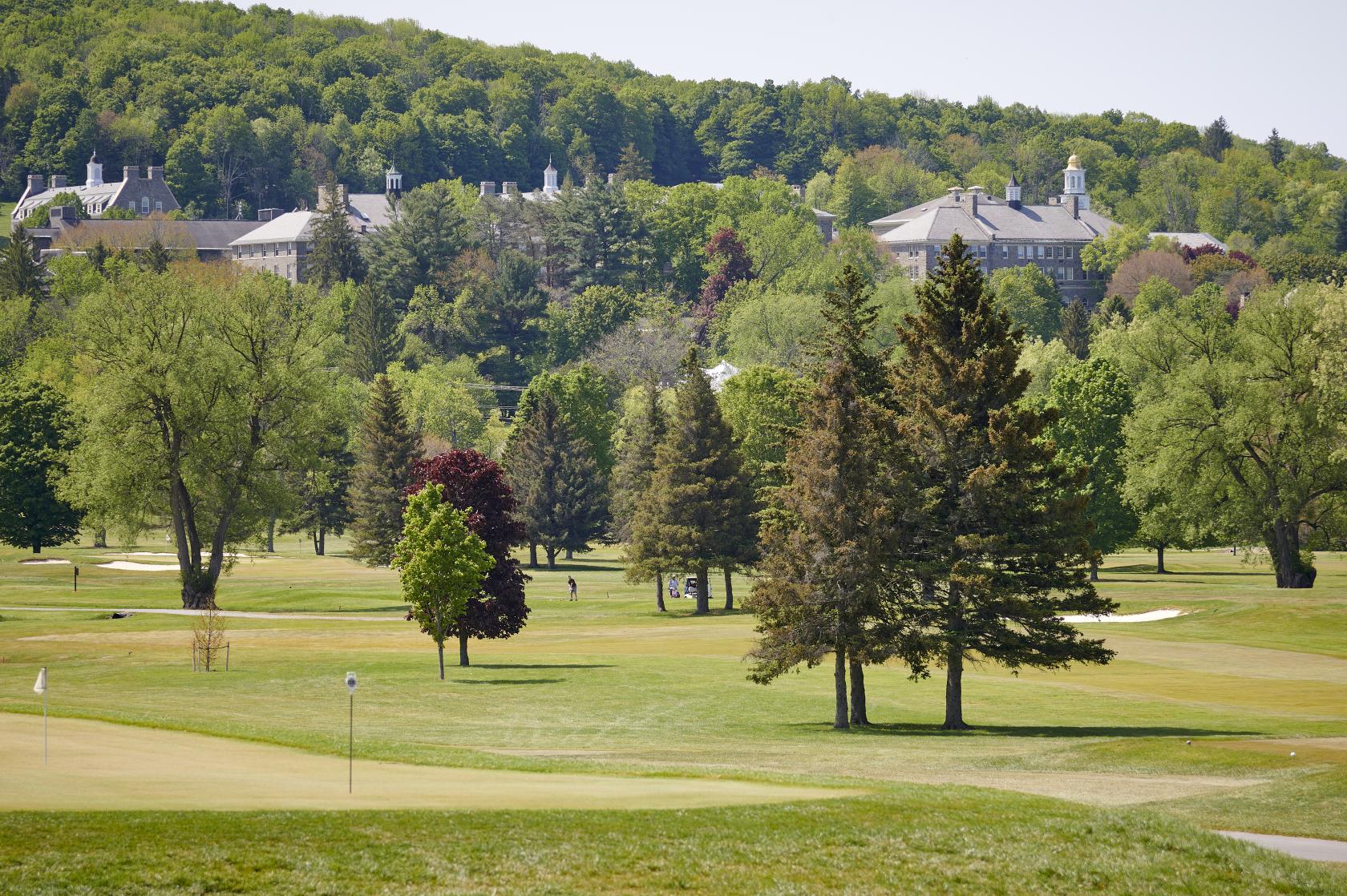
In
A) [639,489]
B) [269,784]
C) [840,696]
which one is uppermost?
[639,489]

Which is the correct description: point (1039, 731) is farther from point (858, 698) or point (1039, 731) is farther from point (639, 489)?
point (639, 489)

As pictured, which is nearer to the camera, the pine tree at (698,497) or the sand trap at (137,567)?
the pine tree at (698,497)

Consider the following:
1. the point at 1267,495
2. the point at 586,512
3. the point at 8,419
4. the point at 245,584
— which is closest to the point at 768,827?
the point at 1267,495

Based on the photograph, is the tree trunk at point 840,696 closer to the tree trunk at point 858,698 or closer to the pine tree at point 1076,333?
the tree trunk at point 858,698

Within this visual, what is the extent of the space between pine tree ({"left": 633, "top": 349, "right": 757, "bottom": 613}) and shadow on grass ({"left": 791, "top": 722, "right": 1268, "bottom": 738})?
3508cm

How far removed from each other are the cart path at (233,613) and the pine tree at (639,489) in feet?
36.8

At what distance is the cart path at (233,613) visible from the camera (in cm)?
8006

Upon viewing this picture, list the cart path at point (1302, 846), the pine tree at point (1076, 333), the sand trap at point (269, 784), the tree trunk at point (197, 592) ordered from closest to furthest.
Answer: the sand trap at point (269, 784), the cart path at point (1302, 846), the tree trunk at point (197, 592), the pine tree at point (1076, 333)

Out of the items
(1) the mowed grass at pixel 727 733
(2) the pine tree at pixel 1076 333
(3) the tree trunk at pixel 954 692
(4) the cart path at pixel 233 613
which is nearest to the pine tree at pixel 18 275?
(1) the mowed grass at pixel 727 733

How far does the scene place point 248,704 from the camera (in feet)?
161

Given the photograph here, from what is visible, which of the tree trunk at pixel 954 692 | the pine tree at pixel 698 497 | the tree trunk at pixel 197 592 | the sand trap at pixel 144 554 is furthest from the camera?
the sand trap at pixel 144 554

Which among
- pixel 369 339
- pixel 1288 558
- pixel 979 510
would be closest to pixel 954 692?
pixel 979 510

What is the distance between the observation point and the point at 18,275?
17625cm

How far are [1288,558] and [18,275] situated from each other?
129954 mm
